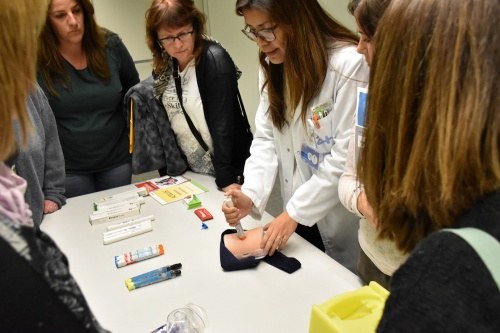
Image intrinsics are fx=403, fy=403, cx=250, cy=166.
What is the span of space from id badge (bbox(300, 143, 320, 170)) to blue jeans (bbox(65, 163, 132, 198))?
3.36 ft

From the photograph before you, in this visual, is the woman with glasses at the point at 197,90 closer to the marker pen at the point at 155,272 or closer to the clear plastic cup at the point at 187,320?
the marker pen at the point at 155,272

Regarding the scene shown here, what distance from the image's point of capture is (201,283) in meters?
1.12

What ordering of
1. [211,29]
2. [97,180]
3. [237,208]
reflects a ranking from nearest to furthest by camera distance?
[237,208]
[97,180]
[211,29]

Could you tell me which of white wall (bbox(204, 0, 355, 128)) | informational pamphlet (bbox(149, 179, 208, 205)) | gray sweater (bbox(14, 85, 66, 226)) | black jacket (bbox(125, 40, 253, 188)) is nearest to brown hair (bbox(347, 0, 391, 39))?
black jacket (bbox(125, 40, 253, 188))

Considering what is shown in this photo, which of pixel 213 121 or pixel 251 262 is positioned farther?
pixel 213 121

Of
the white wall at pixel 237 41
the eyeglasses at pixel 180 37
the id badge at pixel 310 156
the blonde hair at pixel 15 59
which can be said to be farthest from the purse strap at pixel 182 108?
the white wall at pixel 237 41

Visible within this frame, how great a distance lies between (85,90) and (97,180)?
454mm

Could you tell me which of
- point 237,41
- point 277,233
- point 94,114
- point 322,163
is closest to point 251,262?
point 277,233

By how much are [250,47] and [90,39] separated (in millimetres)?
1748

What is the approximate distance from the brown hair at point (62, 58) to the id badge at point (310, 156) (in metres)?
1.02

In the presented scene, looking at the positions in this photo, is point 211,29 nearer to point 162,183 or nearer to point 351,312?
point 162,183

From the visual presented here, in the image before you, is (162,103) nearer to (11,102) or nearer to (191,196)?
(191,196)

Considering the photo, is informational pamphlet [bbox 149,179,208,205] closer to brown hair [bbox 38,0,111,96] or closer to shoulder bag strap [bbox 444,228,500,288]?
brown hair [bbox 38,0,111,96]

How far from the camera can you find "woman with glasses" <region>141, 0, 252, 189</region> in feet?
5.19
